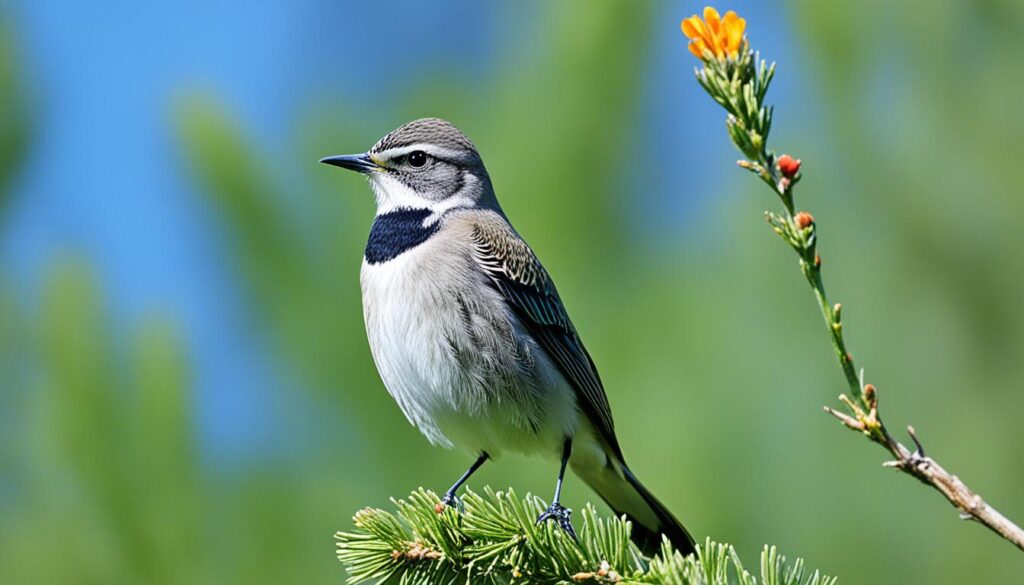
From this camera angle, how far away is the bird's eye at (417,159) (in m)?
5.04

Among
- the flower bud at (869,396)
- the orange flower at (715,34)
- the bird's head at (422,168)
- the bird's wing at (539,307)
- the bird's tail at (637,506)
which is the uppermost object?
the bird's head at (422,168)

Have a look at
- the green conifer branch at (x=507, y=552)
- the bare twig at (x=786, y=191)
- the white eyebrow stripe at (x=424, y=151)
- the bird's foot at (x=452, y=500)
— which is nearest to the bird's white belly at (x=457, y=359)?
the bird's foot at (x=452, y=500)

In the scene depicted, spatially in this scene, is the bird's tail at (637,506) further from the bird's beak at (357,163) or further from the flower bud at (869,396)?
the flower bud at (869,396)

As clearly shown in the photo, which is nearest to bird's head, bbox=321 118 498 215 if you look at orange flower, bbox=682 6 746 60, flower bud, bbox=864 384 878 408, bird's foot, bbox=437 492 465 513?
bird's foot, bbox=437 492 465 513

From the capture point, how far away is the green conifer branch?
8.00 feet

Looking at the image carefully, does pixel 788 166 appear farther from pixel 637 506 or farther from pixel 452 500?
pixel 452 500

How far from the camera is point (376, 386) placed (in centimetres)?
573

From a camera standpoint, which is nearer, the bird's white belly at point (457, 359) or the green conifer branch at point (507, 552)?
the green conifer branch at point (507, 552)

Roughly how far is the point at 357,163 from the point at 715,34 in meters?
3.00

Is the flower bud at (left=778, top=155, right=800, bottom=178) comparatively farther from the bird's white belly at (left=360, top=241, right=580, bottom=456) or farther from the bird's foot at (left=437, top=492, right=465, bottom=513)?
the bird's white belly at (left=360, top=241, right=580, bottom=456)

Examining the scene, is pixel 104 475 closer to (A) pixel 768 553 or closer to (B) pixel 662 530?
(B) pixel 662 530

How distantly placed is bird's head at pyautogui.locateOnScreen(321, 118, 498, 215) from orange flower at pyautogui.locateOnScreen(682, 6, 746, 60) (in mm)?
2913

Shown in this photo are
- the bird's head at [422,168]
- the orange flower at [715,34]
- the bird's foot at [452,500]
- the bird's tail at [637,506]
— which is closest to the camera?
the orange flower at [715,34]

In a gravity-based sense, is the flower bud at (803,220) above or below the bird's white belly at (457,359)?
above
